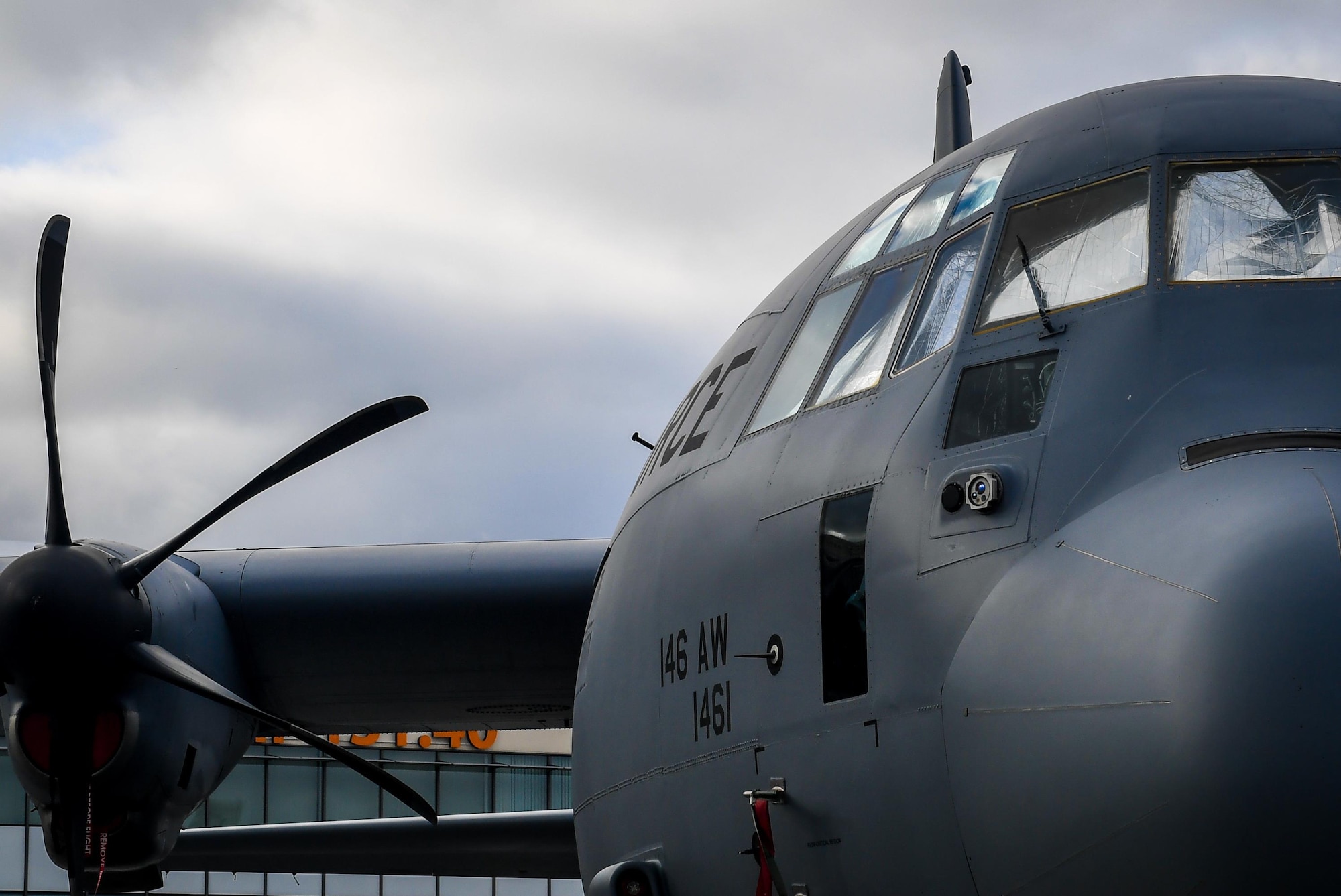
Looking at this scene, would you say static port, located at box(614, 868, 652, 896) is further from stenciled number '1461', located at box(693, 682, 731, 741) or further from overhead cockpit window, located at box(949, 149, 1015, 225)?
overhead cockpit window, located at box(949, 149, 1015, 225)

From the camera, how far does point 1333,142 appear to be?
16.0 feet

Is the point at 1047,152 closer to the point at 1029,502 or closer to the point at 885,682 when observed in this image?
the point at 1029,502

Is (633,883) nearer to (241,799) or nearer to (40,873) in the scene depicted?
(40,873)

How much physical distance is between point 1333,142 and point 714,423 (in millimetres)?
2577

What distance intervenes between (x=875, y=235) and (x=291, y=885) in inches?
1220

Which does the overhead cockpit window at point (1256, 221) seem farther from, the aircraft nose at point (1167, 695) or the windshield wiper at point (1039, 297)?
the aircraft nose at point (1167, 695)

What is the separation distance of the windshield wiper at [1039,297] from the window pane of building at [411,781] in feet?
99.3

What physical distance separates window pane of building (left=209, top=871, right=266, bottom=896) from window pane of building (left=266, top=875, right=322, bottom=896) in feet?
0.66

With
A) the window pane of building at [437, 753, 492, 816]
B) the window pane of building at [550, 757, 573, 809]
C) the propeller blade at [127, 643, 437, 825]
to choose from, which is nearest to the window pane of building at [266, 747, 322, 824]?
the window pane of building at [437, 753, 492, 816]

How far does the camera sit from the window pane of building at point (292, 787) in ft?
104

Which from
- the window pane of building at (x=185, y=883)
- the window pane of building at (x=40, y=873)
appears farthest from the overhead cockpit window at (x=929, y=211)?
the window pane of building at (x=185, y=883)

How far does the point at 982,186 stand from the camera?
530 centimetres

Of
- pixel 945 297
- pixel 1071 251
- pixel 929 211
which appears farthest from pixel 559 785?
pixel 1071 251

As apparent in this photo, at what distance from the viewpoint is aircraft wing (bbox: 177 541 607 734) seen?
36.5 feet
